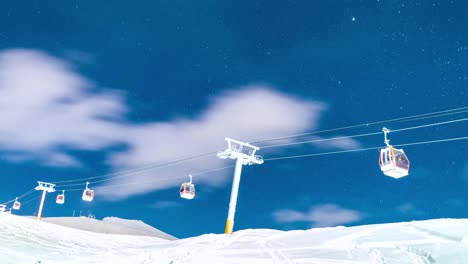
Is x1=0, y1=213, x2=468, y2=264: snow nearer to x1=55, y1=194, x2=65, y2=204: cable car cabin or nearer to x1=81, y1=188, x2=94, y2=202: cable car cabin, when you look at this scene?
x1=81, y1=188, x2=94, y2=202: cable car cabin

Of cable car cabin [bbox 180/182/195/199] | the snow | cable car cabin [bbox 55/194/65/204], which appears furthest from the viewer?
cable car cabin [bbox 55/194/65/204]

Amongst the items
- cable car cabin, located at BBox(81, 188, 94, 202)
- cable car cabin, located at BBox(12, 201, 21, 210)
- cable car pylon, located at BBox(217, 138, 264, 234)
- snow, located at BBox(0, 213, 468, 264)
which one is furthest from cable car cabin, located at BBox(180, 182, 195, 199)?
cable car cabin, located at BBox(12, 201, 21, 210)

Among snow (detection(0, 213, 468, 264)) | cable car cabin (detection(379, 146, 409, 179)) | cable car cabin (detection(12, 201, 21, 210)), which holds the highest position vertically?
cable car cabin (detection(12, 201, 21, 210))

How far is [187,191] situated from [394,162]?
14443mm

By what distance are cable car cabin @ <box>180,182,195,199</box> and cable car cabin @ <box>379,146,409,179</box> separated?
1380cm

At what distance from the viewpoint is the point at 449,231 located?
A: 8469mm

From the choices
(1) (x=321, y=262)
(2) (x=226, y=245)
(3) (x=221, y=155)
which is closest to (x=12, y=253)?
(2) (x=226, y=245)

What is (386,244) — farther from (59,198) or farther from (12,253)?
(59,198)

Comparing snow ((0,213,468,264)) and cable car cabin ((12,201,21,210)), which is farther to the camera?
cable car cabin ((12,201,21,210))

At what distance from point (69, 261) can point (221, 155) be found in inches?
675

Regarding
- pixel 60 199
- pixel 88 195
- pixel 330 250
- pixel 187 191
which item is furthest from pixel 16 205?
pixel 330 250

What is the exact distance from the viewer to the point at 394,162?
16016 mm

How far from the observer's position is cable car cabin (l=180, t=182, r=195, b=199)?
2655 cm

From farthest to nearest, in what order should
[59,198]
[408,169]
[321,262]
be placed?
[59,198] → [408,169] → [321,262]
